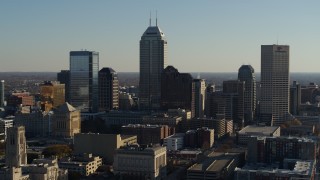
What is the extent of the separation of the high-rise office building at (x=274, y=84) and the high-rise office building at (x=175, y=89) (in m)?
13.8

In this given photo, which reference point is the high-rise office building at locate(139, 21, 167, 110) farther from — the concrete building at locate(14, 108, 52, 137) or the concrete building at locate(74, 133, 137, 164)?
the concrete building at locate(74, 133, 137, 164)

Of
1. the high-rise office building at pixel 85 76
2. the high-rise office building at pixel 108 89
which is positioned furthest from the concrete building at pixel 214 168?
the high-rise office building at pixel 85 76

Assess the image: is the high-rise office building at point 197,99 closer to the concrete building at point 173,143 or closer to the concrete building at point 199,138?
the concrete building at point 199,138

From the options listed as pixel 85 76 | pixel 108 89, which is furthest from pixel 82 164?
pixel 85 76

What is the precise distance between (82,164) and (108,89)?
49.1 m

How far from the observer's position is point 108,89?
104m

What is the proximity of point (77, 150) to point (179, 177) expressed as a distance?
1388cm

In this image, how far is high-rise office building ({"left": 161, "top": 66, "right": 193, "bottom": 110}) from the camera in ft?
327

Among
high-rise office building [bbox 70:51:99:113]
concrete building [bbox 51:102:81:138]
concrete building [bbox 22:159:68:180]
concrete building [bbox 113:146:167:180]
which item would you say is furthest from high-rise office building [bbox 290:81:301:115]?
concrete building [bbox 22:159:68:180]

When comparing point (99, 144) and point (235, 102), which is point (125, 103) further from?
point (99, 144)

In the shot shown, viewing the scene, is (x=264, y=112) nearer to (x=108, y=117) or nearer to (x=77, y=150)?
(x=108, y=117)

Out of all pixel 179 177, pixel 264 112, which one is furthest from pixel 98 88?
pixel 179 177

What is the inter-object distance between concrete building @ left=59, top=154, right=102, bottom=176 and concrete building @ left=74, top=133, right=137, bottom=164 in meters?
2.19

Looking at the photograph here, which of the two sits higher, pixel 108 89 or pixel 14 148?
pixel 108 89
